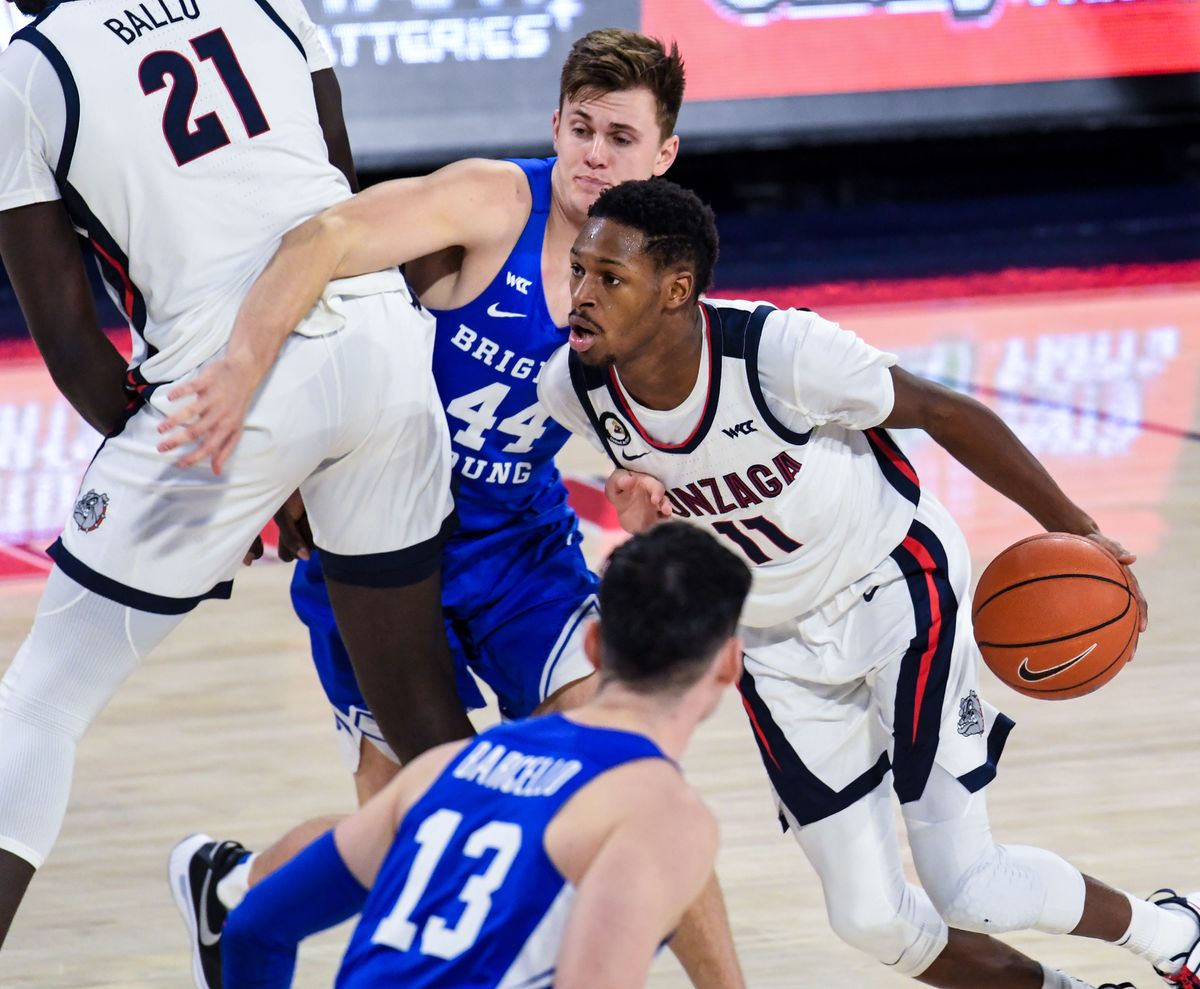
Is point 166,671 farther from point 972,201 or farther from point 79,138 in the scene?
point 972,201

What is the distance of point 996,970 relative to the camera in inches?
139

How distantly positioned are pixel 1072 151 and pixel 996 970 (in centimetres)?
1280

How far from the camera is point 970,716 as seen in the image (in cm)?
350

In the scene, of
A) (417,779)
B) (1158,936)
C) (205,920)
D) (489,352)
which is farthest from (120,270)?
(1158,936)

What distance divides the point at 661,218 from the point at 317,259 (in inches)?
23.0

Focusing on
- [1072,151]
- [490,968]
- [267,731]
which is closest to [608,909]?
[490,968]

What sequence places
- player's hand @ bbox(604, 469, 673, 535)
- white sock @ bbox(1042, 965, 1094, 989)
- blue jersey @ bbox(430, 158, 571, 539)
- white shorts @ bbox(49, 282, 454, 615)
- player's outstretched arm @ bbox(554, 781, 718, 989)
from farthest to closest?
blue jersey @ bbox(430, 158, 571, 539)
white sock @ bbox(1042, 965, 1094, 989)
player's hand @ bbox(604, 469, 673, 535)
white shorts @ bbox(49, 282, 454, 615)
player's outstretched arm @ bbox(554, 781, 718, 989)

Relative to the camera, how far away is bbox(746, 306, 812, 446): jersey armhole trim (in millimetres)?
3338

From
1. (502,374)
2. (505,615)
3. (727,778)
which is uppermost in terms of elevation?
(502,374)

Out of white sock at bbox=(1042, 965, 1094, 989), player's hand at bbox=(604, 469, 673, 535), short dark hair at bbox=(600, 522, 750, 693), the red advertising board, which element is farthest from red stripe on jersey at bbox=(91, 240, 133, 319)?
the red advertising board

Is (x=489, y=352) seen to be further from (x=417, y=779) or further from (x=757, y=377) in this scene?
(x=417, y=779)

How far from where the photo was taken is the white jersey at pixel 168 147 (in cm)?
317

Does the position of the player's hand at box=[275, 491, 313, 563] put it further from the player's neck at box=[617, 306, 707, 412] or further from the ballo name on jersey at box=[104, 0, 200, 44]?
the ballo name on jersey at box=[104, 0, 200, 44]

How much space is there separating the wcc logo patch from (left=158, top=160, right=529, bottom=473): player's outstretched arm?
438 millimetres
